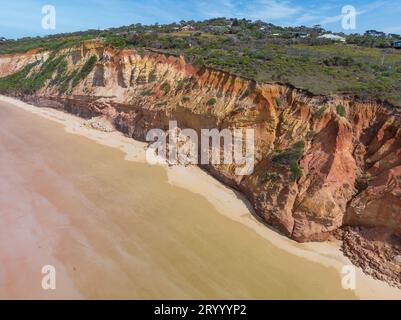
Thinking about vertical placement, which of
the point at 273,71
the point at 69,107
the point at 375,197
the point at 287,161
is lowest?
the point at 375,197

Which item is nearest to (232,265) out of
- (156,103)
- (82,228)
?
(82,228)

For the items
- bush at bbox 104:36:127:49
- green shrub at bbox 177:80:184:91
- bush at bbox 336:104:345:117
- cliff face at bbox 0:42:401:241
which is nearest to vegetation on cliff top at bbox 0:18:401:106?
bush at bbox 104:36:127:49

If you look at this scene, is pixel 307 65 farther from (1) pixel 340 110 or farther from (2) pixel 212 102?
(1) pixel 340 110

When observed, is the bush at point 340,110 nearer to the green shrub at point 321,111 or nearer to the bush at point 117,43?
the green shrub at point 321,111

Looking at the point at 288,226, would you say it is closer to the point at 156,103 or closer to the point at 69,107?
the point at 156,103

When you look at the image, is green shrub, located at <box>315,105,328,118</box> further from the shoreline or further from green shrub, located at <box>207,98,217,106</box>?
green shrub, located at <box>207,98,217,106</box>

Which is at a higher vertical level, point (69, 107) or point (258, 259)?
point (69, 107)

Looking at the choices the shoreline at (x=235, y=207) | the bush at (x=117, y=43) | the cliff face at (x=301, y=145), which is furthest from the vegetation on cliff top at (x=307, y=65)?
the shoreline at (x=235, y=207)
